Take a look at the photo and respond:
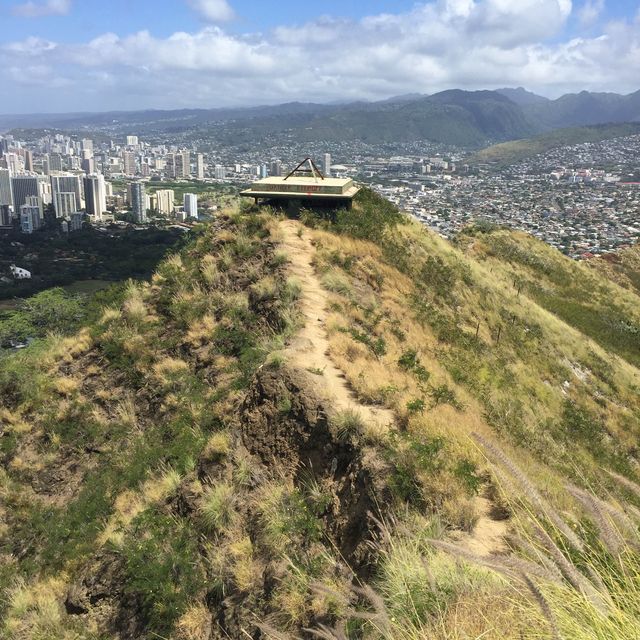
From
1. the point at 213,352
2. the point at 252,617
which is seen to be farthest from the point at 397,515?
the point at 213,352

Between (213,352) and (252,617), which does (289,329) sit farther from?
(252,617)

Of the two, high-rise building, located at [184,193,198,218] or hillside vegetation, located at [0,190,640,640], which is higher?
hillside vegetation, located at [0,190,640,640]

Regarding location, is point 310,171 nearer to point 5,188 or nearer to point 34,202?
point 34,202

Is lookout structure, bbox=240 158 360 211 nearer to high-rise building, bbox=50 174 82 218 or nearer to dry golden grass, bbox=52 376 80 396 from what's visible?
dry golden grass, bbox=52 376 80 396

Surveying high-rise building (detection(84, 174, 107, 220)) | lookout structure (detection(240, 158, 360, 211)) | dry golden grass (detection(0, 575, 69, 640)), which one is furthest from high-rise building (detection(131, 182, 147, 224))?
dry golden grass (detection(0, 575, 69, 640))

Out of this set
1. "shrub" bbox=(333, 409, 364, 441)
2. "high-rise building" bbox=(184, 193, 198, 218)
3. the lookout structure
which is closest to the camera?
"shrub" bbox=(333, 409, 364, 441)

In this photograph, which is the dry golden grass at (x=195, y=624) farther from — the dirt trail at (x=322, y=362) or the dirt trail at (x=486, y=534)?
the dirt trail at (x=486, y=534)

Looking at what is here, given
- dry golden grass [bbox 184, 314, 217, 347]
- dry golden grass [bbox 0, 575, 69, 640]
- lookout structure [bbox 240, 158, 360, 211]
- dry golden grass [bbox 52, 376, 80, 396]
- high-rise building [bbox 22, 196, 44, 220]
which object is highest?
lookout structure [bbox 240, 158, 360, 211]
